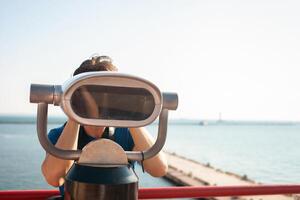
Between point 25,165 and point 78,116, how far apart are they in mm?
32505

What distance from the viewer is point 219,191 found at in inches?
71.9

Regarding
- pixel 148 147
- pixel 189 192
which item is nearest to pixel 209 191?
pixel 189 192

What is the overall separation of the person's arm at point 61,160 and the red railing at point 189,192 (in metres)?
0.65

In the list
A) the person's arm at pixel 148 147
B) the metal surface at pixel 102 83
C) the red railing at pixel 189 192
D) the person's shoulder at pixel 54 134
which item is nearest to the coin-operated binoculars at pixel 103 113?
the metal surface at pixel 102 83

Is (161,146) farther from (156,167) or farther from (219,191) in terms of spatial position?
(219,191)

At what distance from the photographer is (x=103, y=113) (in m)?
0.75

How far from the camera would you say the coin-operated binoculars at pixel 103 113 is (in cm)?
72

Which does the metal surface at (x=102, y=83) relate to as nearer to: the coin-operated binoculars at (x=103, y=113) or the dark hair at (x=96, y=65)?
the coin-operated binoculars at (x=103, y=113)

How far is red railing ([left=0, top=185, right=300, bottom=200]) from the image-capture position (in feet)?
5.18

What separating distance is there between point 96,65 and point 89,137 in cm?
19

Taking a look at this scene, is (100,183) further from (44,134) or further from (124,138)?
(124,138)

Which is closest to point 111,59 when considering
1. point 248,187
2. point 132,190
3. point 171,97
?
point 171,97

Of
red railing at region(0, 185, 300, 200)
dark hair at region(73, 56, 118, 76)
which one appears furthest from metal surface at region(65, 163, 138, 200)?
red railing at region(0, 185, 300, 200)

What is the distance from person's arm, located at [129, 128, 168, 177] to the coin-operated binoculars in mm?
197
